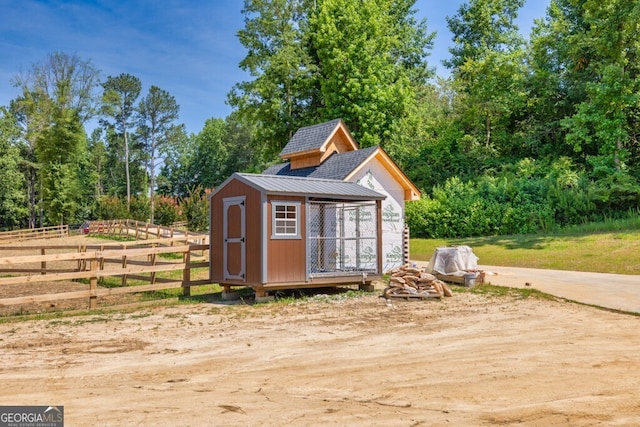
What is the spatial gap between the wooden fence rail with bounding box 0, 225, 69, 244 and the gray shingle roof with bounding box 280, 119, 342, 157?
84.8 feet

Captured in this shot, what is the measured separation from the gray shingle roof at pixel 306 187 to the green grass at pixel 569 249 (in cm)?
1006

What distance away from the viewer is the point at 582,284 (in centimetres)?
1496

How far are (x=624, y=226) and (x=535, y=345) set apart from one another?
68.4 feet

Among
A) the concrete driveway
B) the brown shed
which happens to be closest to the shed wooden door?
the brown shed

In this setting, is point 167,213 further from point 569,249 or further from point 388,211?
point 569,249

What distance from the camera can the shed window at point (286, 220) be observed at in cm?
1298

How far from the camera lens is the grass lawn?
65.4ft

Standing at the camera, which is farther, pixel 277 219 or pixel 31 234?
pixel 31 234

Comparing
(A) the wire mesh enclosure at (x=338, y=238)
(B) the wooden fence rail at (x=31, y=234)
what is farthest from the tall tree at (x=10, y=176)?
(A) the wire mesh enclosure at (x=338, y=238)

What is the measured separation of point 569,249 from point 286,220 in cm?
1557

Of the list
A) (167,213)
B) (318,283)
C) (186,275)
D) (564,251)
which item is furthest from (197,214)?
(318,283)

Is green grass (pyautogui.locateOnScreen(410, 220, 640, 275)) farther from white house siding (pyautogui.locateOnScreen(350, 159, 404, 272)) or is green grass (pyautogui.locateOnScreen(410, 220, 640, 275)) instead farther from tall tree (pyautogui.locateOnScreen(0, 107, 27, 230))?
tall tree (pyautogui.locateOnScreen(0, 107, 27, 230))

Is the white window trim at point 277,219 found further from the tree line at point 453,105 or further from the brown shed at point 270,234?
the tree line at point 453,105

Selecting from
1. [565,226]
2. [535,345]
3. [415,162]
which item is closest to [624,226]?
[565,226]
